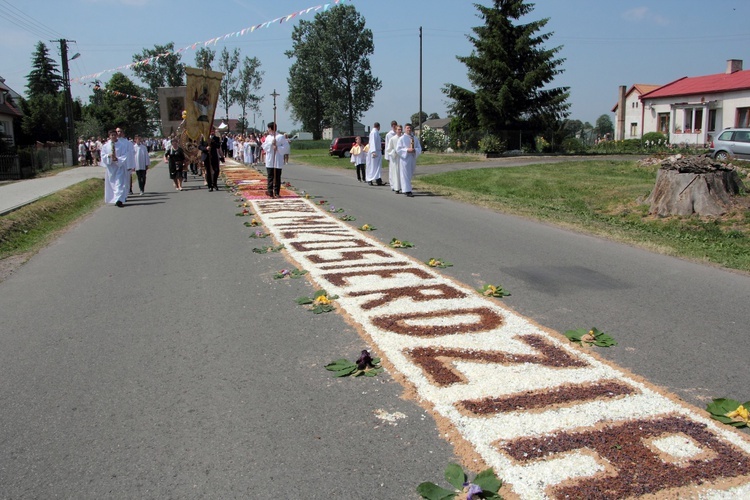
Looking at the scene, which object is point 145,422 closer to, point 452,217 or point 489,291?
point 489,291

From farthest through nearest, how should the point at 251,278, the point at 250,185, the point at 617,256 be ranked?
the point at 250,185, the point at 617,256, the point at 251,278

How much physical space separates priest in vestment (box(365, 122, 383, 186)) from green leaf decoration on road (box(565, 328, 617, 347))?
16.4m

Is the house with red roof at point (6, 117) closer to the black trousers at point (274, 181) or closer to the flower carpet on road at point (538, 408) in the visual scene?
the black trousers at point (274, 181)

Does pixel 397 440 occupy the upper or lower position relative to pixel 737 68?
lower

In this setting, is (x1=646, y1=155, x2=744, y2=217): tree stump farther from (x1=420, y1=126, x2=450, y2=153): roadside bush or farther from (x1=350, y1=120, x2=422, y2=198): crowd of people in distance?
(x1=420, y1=126, x2=450, y2=153): roadside bush

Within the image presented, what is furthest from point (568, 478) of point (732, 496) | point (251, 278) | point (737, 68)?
point (737, 68)

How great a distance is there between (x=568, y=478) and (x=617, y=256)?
21.5ft

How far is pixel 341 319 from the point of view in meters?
6.12

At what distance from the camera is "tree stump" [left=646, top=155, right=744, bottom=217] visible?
13406 mm

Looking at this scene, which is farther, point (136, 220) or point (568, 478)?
point (136, 220)

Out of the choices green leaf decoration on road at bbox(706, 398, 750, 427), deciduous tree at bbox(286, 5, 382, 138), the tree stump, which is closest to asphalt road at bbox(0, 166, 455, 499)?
green leaf decoration on road at bbox(706, 398, 750, 427)

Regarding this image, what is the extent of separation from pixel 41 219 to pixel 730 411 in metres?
14.6

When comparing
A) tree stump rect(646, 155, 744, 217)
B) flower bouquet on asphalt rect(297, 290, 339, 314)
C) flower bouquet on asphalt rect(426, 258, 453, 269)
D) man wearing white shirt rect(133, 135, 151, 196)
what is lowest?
flower bouquet on asphalt rect(297, 290, 339, 314)

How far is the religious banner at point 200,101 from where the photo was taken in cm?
2350
